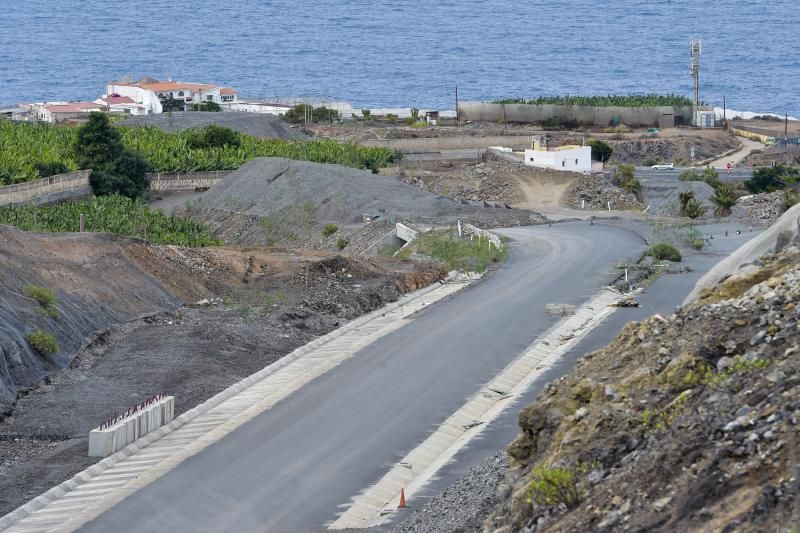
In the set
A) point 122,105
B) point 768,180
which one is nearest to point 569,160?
point 768,180

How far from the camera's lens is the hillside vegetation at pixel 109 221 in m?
65.2

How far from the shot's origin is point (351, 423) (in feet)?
113

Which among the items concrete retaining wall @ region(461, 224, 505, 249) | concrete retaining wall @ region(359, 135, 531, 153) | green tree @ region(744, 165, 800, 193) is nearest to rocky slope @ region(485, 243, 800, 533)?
concrete retaining wall @ region(461, 224, 505, 249)

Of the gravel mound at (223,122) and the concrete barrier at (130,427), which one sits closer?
the concrete barrier at (130,427)

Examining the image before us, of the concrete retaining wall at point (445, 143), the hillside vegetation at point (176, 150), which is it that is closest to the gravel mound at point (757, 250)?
the hillside vegetation at point (176, 150)

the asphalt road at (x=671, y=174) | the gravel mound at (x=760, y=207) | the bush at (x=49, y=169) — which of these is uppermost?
the bush at (x=49, y=169)

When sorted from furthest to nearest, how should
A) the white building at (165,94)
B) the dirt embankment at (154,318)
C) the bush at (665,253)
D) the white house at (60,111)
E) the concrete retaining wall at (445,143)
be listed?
the white building at (165,94) < the white house at (60,111) < the concrete retaining wall at (445,143) < the bush at (665,253) < the dirt embankment at (154,318)

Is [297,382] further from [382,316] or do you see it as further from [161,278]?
[161,278]

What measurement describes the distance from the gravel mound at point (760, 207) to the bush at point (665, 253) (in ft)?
45.3

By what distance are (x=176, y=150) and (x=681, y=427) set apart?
79.5 m

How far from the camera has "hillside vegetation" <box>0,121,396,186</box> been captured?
3425 inches

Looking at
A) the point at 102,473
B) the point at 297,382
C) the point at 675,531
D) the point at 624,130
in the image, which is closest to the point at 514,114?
the point at 624,130

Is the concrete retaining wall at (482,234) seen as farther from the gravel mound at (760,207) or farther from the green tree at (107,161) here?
the green tree at (107,161)

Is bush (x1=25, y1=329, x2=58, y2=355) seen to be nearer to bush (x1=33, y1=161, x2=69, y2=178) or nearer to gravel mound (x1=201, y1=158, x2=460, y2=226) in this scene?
gravel mound (x1=201, y1=158, x2=460, y2=226)
